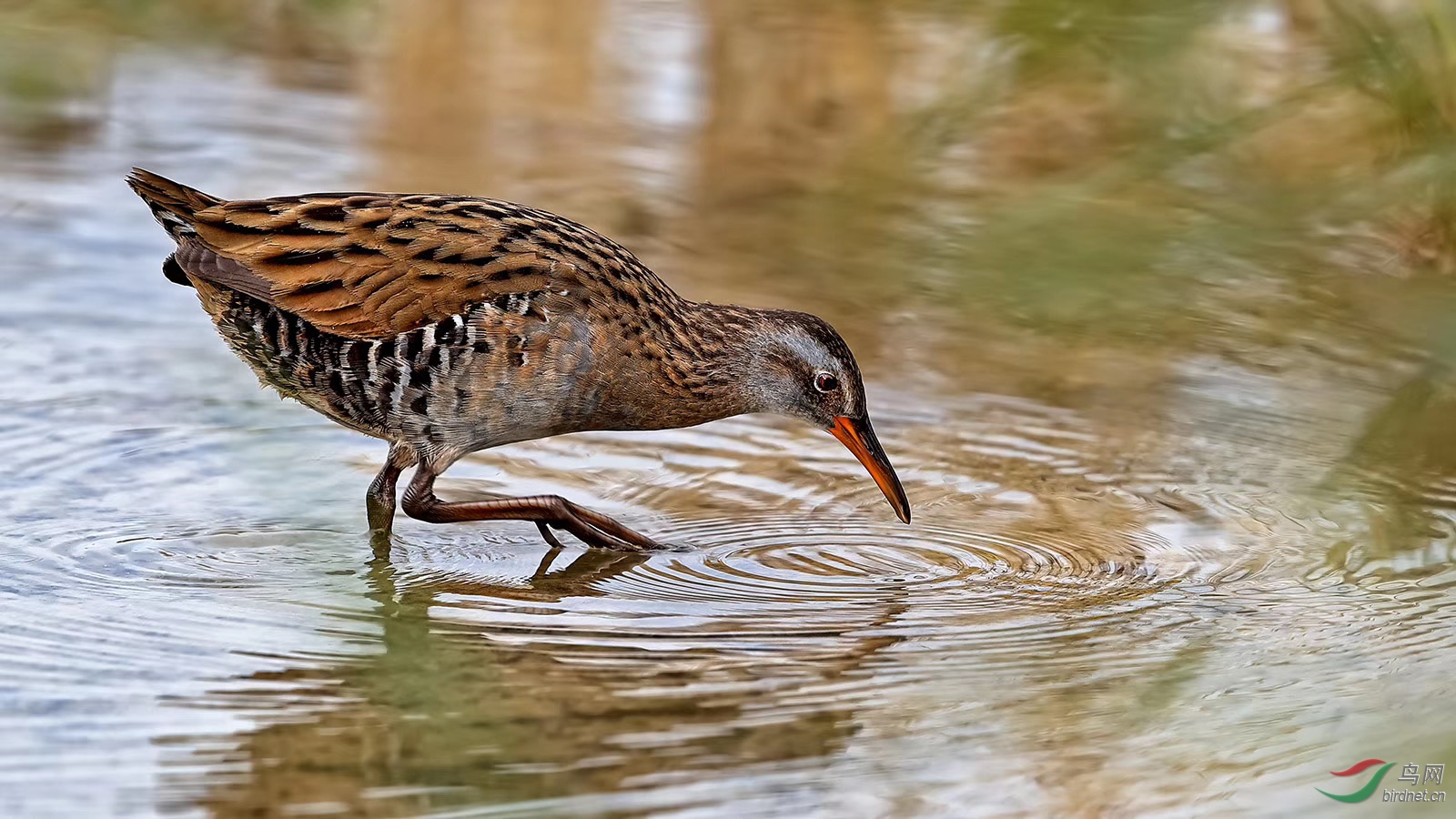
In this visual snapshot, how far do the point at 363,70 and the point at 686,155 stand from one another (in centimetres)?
219

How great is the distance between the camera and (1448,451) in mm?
5121

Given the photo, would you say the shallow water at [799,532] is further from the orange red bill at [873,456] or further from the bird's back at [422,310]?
the bird's back at [422,310]

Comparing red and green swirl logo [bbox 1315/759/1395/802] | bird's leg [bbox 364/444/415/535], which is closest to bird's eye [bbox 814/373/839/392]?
bird's leg [bbox 364/444/415/535]

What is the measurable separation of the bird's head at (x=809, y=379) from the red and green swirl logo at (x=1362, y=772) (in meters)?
2.28

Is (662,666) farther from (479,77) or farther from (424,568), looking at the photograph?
(479,77)

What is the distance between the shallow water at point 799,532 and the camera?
9.82ft

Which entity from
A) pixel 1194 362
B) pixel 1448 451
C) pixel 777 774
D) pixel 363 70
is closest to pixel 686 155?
pixel 363 70

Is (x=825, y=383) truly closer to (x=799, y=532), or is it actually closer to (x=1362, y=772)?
(x=799, y=532)

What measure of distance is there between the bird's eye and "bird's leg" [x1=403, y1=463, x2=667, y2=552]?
662mm

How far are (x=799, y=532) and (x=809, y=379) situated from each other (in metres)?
0.47

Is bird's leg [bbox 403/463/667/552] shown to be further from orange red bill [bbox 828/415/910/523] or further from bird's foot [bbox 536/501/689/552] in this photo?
orange red bill [bbox 828/415/910/523]

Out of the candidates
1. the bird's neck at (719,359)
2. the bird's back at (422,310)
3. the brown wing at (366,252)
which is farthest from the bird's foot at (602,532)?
the brown wing at (366,252)

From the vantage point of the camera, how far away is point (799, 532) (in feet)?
15.8

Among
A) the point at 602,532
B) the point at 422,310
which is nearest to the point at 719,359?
the point at 602,532
